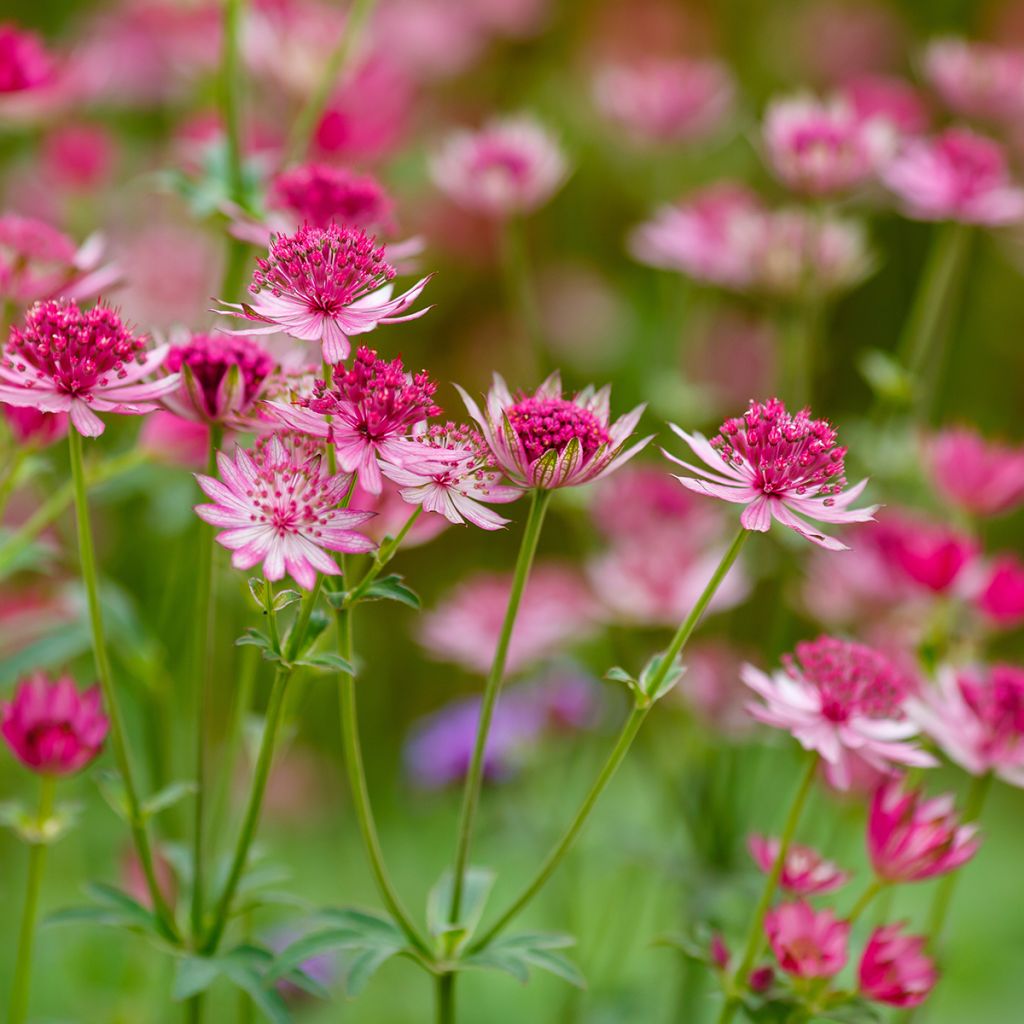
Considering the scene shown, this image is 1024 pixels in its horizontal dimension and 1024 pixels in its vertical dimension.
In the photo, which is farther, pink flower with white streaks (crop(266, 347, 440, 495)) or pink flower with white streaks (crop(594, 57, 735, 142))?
pink flower with white streaks (crop(594, 57, 735, 142))

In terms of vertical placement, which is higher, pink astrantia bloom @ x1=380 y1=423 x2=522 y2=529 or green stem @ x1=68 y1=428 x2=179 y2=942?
pink astrantia bloom @ x1=380 y1=423 x2=522 y2=529

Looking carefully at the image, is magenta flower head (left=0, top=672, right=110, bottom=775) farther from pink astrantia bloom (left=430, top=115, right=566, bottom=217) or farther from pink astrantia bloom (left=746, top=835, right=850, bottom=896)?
pink astrantia bloom (left=430, top=115, right=566, bottom=217)

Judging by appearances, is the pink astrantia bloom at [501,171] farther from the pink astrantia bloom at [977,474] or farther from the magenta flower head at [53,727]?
the magenta flower head at [53,727]

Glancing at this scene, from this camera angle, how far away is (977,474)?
39.8 inches

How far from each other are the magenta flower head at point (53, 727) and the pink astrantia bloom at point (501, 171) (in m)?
0.60

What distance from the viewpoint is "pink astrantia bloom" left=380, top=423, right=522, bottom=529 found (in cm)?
58

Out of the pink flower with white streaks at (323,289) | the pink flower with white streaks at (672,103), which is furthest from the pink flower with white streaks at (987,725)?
the pink flower with white streaks at (672,103)

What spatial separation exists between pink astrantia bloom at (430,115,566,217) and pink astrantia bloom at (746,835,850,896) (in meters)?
0.64

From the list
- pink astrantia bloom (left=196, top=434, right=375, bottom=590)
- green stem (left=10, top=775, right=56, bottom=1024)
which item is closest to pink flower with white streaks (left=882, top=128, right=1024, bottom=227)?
pink astrantia bloom (left=196, top=434, right=375, bottom=590)

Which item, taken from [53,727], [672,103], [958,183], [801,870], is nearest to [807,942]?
[801,870]

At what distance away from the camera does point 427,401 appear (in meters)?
0.59

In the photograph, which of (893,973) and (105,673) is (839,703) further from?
(105,673)

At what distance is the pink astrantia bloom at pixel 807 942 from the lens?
2.18ft

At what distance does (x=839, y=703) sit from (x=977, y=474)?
15.6 inches
